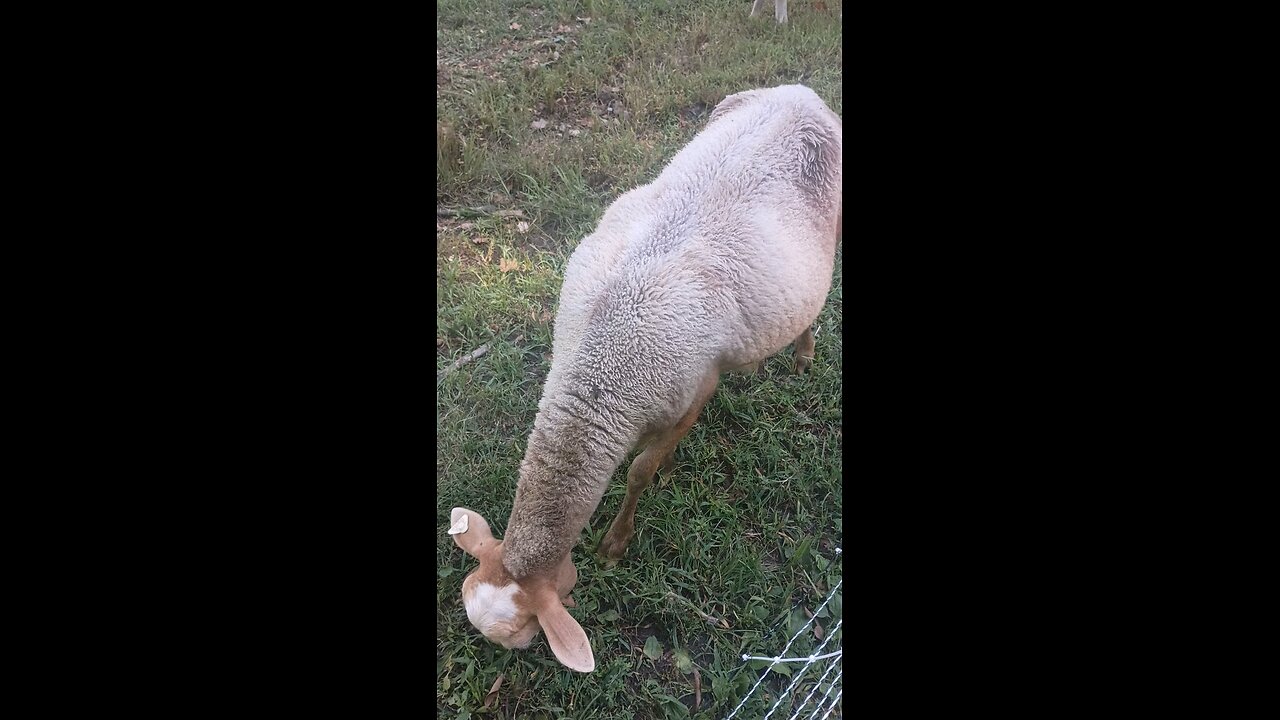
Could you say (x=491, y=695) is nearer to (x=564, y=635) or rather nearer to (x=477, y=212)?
(x=564, y=635)

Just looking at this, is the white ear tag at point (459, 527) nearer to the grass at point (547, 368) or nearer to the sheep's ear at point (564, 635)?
the grass at point (547, 368)

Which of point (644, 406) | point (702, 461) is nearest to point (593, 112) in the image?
point (644, 406)

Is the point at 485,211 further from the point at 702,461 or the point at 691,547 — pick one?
the point at 691,547

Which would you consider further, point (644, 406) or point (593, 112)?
point (593, 112)

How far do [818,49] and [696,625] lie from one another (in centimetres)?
199

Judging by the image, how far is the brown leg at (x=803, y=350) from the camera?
2.47 metres

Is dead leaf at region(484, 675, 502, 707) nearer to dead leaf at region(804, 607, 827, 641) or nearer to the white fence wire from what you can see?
the white fence wire

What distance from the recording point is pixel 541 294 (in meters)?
2.38

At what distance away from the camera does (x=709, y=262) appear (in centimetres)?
235

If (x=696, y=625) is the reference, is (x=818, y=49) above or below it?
above

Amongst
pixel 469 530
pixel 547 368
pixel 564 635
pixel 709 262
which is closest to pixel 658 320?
pixel 709 262

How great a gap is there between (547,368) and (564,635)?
2.87 feet

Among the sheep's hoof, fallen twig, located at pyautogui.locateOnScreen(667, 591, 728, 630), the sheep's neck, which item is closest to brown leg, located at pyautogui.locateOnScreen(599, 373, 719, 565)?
the sheep's hoof

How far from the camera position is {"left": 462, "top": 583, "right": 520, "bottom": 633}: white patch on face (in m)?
2.11
